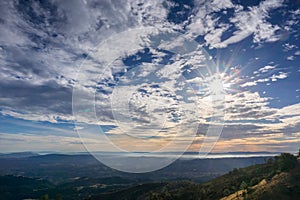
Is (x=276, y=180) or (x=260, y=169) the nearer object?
(x=276, y=180)

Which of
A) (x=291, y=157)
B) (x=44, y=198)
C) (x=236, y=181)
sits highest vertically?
(x=291, y=157)

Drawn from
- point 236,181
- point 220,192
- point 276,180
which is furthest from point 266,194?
point 236,181

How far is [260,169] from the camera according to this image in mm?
129625

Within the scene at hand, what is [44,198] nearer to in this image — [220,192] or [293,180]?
[220,192]

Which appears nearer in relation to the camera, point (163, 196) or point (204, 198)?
point (204, 198)

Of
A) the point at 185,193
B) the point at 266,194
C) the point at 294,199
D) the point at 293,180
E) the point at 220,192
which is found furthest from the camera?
the point at 185,193

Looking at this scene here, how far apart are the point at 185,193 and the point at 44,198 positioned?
9740 centimetres

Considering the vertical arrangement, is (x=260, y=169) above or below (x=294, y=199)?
above

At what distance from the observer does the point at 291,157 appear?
97.8 meters

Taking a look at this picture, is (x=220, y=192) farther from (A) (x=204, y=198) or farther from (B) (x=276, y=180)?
(B) (x=276, y=180)

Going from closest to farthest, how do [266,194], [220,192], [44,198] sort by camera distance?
[266,194] < [220,192] < [44,198]

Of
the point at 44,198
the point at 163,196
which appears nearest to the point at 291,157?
the point at 163,196

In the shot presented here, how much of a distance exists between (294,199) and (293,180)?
11938mm

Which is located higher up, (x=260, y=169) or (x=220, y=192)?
(x=260, y=169)
